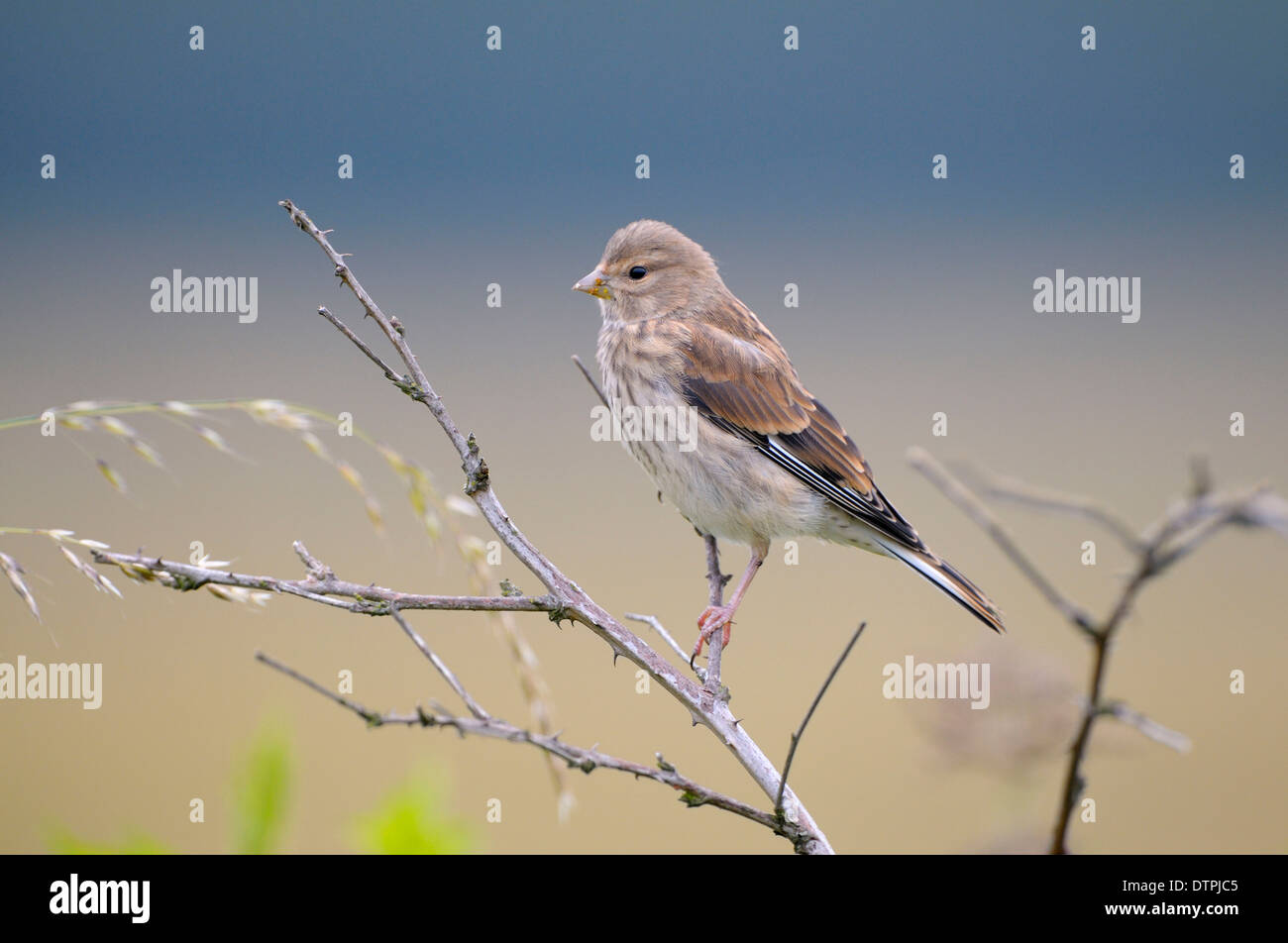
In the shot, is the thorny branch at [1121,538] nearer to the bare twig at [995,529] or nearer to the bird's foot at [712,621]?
the bare twig at [995,529]

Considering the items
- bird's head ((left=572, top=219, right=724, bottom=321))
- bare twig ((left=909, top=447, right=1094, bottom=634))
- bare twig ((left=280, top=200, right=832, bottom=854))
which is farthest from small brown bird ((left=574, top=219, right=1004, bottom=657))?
bare twig ((left=909, top=447, right=1094, bottom=634))

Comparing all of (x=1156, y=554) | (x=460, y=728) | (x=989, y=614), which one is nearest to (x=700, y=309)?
(x=989, y=614)

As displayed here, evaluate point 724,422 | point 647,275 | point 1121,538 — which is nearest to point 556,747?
point 1121,538

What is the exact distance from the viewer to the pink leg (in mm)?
2893

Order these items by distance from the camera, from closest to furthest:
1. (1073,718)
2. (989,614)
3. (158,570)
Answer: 1. (1073,718)
2. (158,570)
3. (989,614)

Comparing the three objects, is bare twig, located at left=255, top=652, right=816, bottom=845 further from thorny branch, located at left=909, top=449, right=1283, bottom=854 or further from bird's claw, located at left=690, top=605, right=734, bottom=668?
bird's claw, located at left=690, top=605, right=734, bottom=668

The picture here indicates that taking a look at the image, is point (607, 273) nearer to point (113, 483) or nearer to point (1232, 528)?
point (113, 483)

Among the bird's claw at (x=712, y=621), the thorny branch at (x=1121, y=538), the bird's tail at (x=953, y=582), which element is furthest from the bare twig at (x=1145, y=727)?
the bird's tail at (x=953, y=582)

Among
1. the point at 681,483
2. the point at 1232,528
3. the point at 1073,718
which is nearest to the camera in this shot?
the point at 1232,528

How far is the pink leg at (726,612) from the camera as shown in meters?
2.89

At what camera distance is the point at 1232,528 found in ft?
2.33

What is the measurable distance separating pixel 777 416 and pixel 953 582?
902 mm

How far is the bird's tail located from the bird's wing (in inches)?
3.2

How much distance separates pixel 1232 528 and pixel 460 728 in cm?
81
